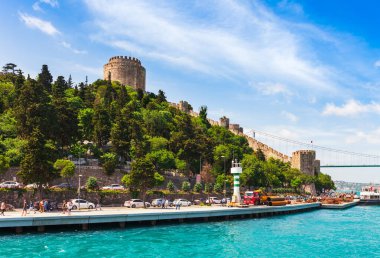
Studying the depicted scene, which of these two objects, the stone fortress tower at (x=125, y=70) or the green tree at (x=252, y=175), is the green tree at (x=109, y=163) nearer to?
the green tree at (x=252, y=175)

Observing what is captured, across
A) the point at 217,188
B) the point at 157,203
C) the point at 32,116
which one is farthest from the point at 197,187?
the point at 32,116

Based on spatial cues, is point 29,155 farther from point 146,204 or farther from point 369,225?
point 369,225

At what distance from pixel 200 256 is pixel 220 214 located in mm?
17180

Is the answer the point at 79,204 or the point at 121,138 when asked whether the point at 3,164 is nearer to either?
the point at 79,204

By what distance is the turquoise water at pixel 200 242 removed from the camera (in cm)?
2584

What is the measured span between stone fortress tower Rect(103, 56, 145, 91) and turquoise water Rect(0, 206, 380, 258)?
83939 mm

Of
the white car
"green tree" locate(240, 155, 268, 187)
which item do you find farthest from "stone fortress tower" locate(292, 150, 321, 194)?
the white car

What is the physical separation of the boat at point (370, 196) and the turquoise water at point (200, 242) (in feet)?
172

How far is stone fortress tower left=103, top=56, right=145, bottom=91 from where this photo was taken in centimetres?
11825

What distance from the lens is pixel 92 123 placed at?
215ft

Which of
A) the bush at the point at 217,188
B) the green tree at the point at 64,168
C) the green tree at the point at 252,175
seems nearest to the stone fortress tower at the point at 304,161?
the green tree at the point at 252,175

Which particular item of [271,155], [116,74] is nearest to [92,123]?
[116,74]

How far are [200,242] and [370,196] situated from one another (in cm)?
7589

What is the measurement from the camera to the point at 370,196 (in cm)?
9400
